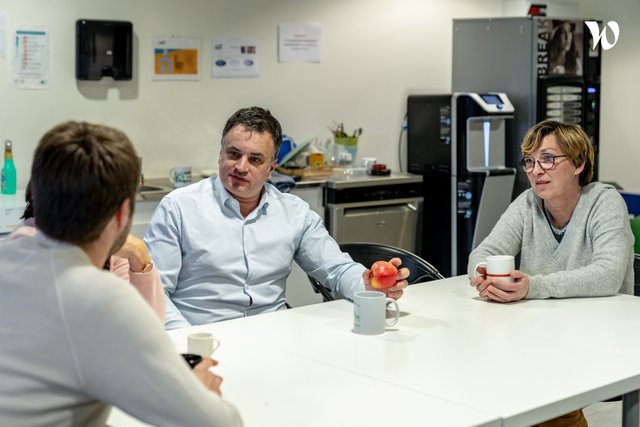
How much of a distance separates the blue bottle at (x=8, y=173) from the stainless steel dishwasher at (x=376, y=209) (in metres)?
1.78

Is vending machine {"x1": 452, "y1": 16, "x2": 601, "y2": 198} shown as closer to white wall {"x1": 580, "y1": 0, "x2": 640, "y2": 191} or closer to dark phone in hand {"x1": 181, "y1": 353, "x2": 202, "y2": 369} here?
white wall {"x1": 580, "y1": 0, "x2": 640, "y2": 191}

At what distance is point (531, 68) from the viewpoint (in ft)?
20.1

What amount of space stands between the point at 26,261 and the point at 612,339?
163cm

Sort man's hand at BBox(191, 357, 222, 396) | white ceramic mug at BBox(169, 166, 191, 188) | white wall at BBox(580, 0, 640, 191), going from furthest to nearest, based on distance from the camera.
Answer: white wall at BBox(580, 0, 640, 191)
white ceramic mug at BBox(169, 166, 191, 188)
man's hand at BBox(191, 357, 222, 396)

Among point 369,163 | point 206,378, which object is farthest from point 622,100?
point 206,378

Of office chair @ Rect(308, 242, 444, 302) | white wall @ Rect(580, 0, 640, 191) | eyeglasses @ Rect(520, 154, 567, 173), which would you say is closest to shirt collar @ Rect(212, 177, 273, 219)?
office chair @ Rect(308, 242, 444, 302)

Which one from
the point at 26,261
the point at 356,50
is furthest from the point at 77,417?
the point at 356,50

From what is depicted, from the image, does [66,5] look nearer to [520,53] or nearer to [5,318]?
[520,53]

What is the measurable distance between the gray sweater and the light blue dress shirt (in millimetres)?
530

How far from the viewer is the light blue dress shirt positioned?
10.0 ft

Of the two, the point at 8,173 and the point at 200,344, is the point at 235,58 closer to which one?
the point at 8,173

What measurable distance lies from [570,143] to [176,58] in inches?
112

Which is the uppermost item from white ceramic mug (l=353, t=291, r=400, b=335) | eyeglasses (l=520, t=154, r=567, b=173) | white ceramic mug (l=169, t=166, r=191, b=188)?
eyeglasses (l=520, t=154, r=567, b=173)

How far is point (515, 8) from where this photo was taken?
6.77 metres
